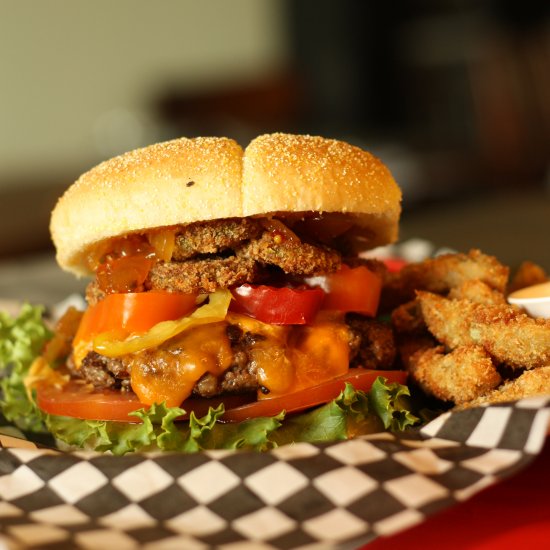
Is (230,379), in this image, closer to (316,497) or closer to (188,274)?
(188,274)

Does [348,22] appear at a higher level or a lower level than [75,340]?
higher

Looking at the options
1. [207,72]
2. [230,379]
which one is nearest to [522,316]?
[230,379]

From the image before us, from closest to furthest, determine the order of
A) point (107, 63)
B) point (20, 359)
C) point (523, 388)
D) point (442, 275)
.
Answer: point (523, 388)
point (442, 275)
point (20, 359)
point (107, 63)

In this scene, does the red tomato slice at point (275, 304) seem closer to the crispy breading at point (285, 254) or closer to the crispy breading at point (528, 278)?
the crispy breading at point (285, 254)

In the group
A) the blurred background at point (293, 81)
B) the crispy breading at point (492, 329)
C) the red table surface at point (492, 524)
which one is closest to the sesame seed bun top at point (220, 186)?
the crispy breading at point (492, 329)

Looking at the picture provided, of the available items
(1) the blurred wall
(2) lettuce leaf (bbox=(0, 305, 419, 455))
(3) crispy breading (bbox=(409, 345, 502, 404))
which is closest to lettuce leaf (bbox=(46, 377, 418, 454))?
(2) lettuce leaf (bbox=(0, 305, 419, 455))

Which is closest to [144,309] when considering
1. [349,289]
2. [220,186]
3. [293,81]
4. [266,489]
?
[220,186]

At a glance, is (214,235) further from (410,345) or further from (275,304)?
(410,345)
